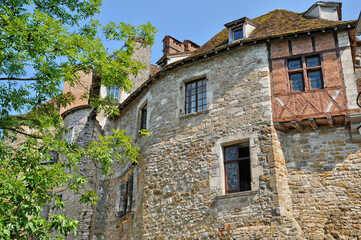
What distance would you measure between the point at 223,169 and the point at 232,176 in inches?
13.1

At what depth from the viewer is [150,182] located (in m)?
13.2

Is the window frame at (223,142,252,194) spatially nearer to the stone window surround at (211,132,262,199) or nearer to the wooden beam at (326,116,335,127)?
the stone window surround at (211,132,262,199)

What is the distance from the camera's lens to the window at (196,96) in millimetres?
13305

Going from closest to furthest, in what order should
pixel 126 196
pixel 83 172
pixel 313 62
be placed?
1. pixel 313 62
2. pixel 126 196
3. pixel 83 172

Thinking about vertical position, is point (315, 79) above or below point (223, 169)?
above

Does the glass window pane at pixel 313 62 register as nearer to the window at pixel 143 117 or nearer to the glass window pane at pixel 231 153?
the glass window pane at pixel 231 153

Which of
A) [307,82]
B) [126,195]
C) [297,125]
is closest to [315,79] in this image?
[307,82]

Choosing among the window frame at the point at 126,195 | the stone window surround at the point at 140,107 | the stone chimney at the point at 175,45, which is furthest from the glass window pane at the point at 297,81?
the stone chimney at the point at 175,45

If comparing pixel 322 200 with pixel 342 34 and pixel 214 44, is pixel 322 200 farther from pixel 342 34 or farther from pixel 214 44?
pixel 214 44

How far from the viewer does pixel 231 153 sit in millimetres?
11938

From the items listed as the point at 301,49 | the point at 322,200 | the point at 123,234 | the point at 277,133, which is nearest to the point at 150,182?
the point at 123,234

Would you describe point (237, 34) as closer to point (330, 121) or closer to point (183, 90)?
point (183, 90)

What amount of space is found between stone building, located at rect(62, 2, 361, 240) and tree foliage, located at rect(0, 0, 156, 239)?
→ 2.63m

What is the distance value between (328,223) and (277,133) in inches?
104
